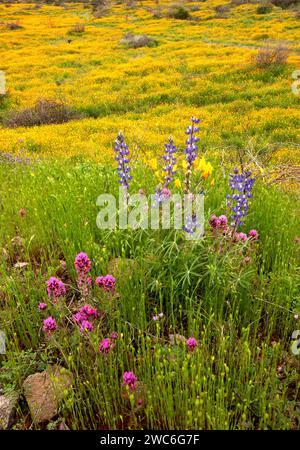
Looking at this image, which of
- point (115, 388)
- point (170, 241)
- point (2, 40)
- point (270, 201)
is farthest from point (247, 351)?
point (2, 40)

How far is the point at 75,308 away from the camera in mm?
3348

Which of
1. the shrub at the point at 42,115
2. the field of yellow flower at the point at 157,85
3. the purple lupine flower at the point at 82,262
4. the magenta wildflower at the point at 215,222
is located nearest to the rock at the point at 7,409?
the purple lupine flower at the point at 82,262

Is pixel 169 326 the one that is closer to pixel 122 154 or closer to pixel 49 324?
pixel 49 324

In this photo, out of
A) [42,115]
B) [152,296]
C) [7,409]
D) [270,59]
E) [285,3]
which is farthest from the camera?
[285,3]

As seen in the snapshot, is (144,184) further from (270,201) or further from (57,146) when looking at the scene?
(57,146)

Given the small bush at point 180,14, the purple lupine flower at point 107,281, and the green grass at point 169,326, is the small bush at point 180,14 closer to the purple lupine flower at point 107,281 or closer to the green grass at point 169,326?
the green grass at point 169,326

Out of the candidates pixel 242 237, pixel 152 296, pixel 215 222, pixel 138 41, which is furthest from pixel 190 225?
pixel 138 41

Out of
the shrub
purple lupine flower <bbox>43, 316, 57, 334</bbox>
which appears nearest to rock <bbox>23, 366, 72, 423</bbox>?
purple lupine flower <bbox>43, 316, 57, 334</bbox>

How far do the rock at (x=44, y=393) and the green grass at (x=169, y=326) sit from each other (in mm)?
75

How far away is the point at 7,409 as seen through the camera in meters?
2.69

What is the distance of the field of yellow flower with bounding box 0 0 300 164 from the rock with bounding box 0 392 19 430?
10.5ft

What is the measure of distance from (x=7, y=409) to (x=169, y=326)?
3.99ft

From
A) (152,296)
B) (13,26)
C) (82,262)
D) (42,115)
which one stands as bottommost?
(42,115)

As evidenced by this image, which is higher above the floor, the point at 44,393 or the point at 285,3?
the point at 285,3
